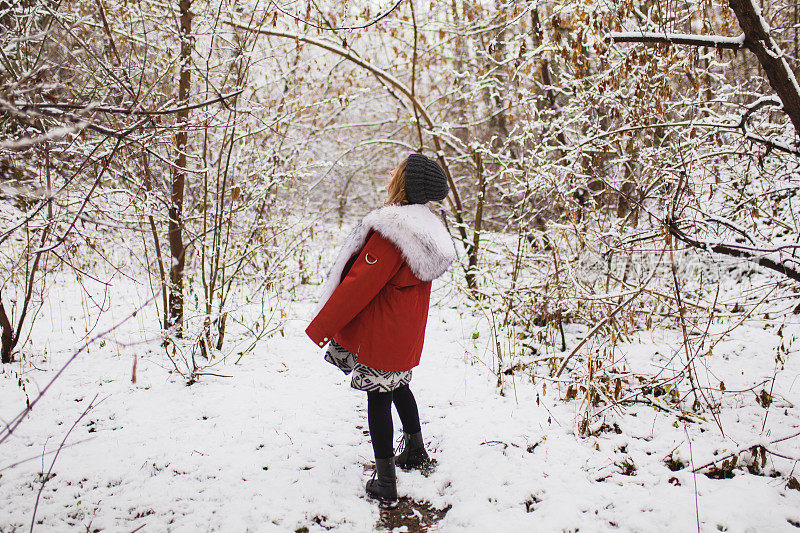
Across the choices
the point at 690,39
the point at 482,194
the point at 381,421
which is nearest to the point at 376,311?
the point at 381,421

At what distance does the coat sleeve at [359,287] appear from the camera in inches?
84.2

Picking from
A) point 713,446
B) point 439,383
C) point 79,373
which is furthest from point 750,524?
point 79,373

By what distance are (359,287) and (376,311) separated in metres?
0.16

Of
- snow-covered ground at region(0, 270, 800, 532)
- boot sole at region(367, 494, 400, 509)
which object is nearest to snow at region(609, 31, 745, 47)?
snow-covered ground at region(0, 270, 800, 532)

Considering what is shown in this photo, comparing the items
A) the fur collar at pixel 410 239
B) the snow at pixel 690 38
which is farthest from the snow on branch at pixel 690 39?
the fur collar at pixel 410 239

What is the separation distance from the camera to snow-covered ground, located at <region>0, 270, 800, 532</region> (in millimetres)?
2150

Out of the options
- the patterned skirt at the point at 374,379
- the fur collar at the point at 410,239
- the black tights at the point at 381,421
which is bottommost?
the black tights at the point at 381,421

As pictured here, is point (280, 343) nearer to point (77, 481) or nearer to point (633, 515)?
point (77, 481)

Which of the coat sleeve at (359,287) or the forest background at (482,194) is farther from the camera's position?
the forest background at (482,194)

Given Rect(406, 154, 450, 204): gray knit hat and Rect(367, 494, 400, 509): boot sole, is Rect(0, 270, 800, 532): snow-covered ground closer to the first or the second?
Rect(367, 494, 400, 509): boot sole

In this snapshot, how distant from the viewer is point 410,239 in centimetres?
216

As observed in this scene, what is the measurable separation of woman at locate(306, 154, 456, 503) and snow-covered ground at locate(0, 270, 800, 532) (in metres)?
0.43

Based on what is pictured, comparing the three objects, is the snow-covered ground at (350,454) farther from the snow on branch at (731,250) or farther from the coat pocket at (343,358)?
the snow on branch at (731,250)

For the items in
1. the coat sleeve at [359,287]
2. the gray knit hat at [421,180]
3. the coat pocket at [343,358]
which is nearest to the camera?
the coat sleeve at [359,287]
